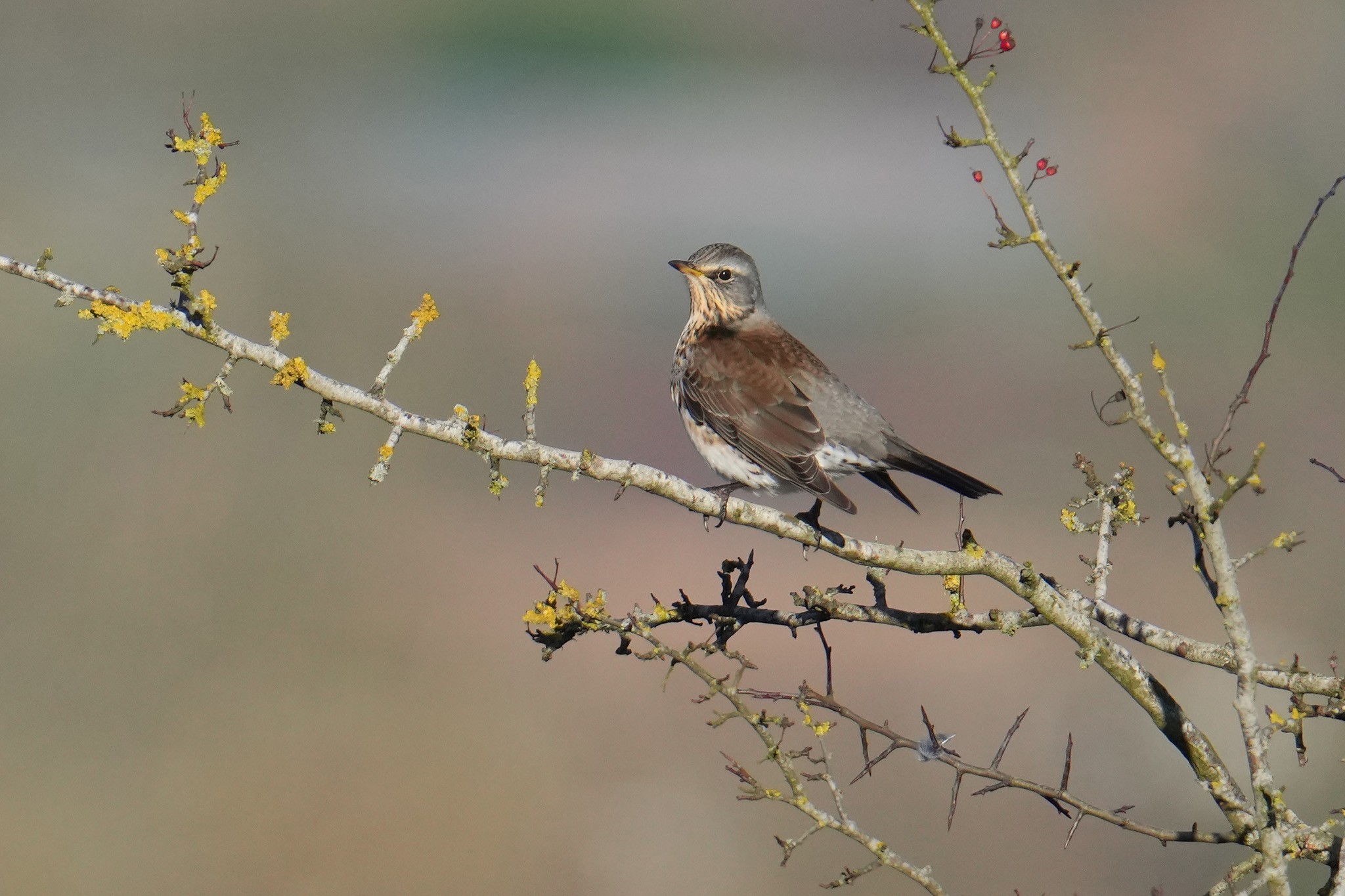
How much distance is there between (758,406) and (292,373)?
3.93 meters

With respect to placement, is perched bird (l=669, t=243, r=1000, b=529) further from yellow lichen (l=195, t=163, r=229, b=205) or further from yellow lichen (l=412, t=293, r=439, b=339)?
yellow lichen (l=195, t=163, r=229, b=205)

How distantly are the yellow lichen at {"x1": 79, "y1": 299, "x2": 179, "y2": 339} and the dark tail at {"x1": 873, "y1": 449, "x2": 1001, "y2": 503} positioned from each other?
363 cm

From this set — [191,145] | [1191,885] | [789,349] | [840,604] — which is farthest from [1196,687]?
[191,145]

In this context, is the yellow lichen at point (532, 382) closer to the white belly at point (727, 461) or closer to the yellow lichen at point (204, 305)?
the yellow lichen at point (204, 305)

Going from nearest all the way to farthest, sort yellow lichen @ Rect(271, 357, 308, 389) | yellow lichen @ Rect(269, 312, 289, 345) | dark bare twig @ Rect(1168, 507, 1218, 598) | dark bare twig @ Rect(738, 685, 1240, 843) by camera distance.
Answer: dark bare twig @ Rect(1168, 507, 1218, 598) → dark bare twig @ Rect(738, 685, 1240, 843) → yellow lichen @ Rect(271, 357, 308, 389) → yellow lichen @ Rect(269, 312, 289, 345)

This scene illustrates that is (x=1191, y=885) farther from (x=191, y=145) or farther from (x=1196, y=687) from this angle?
(x=191, y=145)

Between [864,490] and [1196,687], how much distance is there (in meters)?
5.27

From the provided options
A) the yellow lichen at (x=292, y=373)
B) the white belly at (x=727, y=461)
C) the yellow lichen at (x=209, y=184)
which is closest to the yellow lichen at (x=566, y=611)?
the yellow lichen at (x=292, y=373)

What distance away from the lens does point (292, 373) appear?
4160 mm

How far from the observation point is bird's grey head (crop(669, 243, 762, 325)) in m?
8.98

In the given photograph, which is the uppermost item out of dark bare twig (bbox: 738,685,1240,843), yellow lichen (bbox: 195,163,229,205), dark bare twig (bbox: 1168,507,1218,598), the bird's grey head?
the bird's grey head

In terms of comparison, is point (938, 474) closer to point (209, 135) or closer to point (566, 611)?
point (566, 611)

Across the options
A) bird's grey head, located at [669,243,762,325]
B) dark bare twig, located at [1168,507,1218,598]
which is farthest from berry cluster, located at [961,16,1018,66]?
bird's grey head, located at [669,243,762,325]

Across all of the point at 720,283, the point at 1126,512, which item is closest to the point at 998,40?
the point at 1126,512
